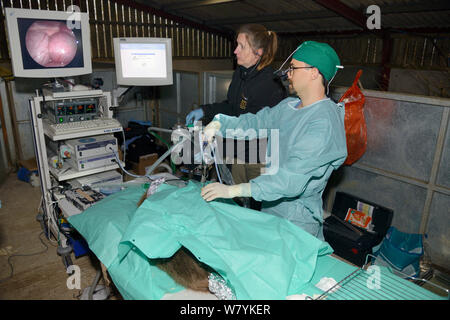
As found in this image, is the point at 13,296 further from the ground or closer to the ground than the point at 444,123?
closer to the ground

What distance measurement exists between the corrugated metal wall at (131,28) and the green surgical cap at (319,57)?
5076 millimetres

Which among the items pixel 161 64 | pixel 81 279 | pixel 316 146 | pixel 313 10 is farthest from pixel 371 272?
pixel 313 10

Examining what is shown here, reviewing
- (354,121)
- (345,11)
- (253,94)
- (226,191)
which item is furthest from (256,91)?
(345,11)

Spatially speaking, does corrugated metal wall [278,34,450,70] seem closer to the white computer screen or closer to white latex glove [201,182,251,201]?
Result: the white computer screen

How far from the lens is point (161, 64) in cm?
319

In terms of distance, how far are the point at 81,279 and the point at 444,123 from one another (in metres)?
2.61

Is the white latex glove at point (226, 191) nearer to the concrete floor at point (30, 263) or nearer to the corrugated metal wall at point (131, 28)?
the concrete floor at point (30, 263)

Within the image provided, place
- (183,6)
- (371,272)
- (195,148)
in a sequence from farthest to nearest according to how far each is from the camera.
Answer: (183,6)
(195,148)
(371,272)

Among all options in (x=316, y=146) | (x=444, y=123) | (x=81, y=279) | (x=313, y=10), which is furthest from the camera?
(x=313, y=10)

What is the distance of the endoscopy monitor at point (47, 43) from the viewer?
2.23m

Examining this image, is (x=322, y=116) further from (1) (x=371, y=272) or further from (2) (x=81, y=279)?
(2) (x=81, y=279)

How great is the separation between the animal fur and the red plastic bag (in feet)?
4.64

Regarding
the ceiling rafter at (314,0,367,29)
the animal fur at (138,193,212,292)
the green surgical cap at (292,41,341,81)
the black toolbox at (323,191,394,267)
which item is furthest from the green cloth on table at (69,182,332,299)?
the ceiling rafter at (314,0,367,29)

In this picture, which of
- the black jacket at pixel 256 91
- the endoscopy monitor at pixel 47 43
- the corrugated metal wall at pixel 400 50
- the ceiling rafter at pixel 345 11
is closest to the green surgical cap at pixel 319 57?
the black jacket at pixel 256 91
